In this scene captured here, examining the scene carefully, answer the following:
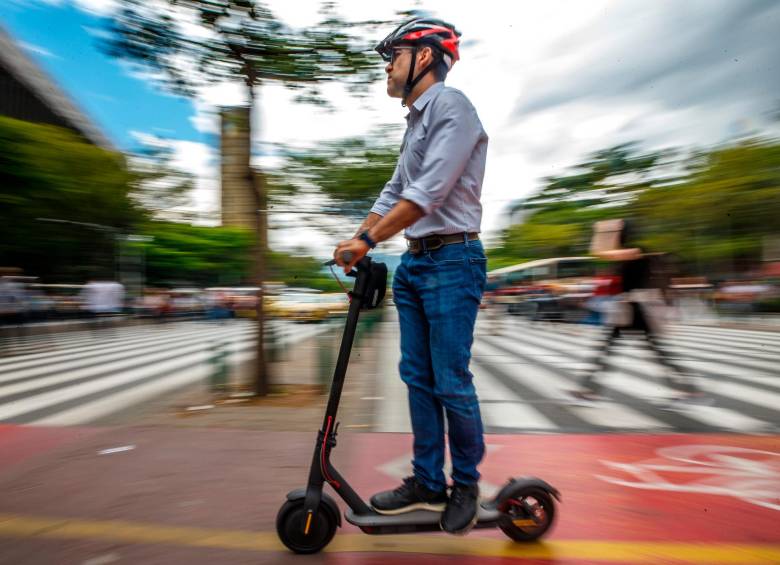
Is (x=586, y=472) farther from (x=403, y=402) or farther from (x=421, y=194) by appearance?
(x=403, y=402)

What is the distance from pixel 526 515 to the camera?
96.5 inches

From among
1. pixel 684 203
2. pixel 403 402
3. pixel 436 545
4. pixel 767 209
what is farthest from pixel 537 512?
pixel 684 203

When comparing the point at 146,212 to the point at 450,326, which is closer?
the point at 450,326

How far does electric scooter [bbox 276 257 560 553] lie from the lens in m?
2.30

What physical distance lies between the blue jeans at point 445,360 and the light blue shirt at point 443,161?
0.35ft

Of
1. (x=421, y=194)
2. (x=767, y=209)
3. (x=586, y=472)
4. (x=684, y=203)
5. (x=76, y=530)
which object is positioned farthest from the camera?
(x=684, y=203)

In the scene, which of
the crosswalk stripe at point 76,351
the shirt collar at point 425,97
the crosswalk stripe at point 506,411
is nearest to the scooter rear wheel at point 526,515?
the shirt collar at point 425,97

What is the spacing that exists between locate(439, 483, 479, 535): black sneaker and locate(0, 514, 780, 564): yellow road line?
7.9 inches

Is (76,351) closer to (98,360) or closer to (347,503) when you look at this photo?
(98,360)

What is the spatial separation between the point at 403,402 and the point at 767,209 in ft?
94.8

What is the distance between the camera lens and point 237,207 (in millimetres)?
6453

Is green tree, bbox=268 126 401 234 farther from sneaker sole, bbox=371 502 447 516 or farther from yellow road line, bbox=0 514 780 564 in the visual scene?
sneaker sole, bbox=371 502 447 516

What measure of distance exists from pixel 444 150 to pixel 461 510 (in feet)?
4.36

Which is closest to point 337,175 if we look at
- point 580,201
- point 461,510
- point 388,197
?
point 388,197
